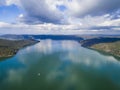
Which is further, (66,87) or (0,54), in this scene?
(0,54)

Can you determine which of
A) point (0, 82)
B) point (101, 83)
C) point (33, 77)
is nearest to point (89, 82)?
point (101, 83)

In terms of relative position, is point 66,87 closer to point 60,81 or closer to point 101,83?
point 60,81

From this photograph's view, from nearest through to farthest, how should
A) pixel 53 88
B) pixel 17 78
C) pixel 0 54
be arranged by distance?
pixel 53 88 < pixel 17 78 < pixel 0 54

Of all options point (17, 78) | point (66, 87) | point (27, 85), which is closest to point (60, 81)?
point (66, 87)

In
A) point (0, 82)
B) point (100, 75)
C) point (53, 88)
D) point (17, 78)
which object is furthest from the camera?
point (100, 75)

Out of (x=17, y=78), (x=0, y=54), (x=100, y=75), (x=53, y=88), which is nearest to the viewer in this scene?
(x=53, y=88)

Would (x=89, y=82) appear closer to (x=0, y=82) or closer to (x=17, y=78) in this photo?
(x=17, y=78)

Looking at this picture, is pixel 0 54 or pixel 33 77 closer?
pixel 33 77

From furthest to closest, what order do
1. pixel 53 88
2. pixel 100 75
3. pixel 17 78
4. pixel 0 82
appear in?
pixel 100 75 → pixel 17 78 → pixel 0 82 → pixel 53 88
